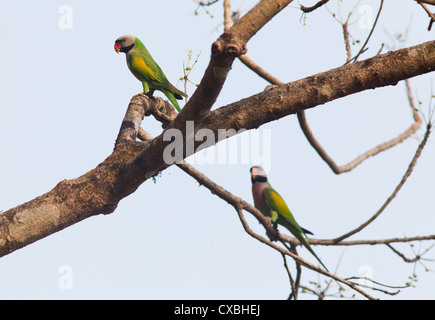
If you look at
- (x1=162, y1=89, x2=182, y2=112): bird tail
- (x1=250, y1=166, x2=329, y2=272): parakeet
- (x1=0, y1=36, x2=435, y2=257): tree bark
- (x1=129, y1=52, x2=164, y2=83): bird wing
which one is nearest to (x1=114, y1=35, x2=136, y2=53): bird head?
(x1=129, y1=52, x2=164, y2=83): bird wing

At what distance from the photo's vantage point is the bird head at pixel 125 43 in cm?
539

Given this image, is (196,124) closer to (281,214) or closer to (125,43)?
(125,43)

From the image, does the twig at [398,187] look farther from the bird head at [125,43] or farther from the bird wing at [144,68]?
the bird head at [125,43]

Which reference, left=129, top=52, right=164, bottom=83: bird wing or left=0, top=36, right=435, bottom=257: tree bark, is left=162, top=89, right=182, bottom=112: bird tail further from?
left=0, top=36, right=435, bottom=257: tree bark

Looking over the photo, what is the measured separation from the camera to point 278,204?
5.86 m

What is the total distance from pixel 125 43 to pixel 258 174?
2537 millimetres

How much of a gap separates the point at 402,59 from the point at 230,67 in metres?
0.87

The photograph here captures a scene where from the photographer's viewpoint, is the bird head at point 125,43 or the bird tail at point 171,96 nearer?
the bird tail at point 171,96

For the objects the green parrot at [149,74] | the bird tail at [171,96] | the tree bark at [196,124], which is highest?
the green parrot at [149,74]

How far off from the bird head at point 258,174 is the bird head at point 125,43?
8.04 ft

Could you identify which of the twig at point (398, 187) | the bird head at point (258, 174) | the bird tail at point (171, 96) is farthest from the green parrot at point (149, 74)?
the twig at point (398, 187)

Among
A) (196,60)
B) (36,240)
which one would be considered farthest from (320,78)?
(36,240)
